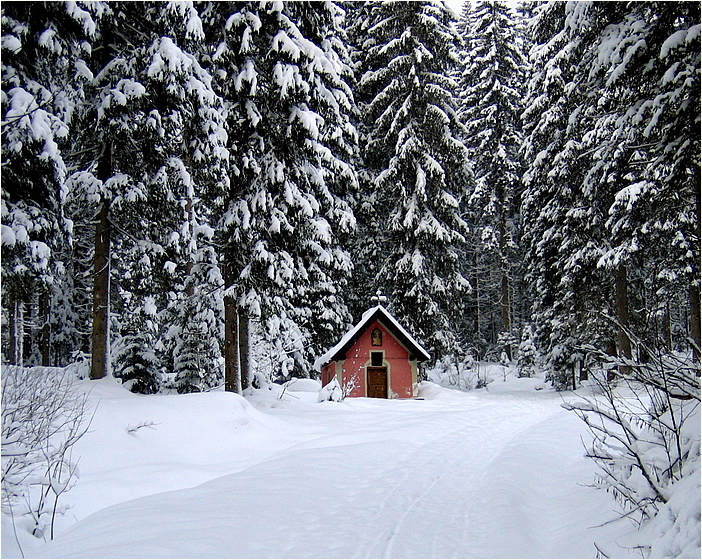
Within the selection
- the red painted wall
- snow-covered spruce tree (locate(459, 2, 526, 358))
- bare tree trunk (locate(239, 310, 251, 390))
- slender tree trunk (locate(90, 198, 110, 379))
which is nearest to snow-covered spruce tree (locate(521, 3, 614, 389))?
the red painted wall

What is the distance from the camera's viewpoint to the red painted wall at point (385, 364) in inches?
892

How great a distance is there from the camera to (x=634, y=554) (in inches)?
172

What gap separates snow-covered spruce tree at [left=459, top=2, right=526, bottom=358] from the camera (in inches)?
1271

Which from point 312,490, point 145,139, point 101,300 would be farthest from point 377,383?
point 312,490

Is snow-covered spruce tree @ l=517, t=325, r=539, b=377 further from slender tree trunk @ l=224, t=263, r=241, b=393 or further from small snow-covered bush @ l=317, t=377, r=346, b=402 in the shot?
slender tree trunk @ l=224, t=263, r=241, b=393

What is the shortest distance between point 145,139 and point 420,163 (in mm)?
15003

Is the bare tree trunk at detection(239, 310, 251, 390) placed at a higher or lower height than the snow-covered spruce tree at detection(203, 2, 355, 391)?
lower

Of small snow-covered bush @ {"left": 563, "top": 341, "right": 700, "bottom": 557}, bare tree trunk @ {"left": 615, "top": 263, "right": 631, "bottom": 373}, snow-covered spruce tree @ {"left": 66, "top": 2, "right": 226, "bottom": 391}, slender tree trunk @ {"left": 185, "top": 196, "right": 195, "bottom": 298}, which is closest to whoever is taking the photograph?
small snow-covered bush @ {"left": 563, "top": 341, "right": 700, "bottom": 557}

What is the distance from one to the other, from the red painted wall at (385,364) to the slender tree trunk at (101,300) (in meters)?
12.2

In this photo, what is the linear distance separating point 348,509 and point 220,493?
5.35 feet

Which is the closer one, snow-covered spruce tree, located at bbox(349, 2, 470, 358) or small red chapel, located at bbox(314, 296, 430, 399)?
small red chapel, located at bbox(314, 296, 430, 399)

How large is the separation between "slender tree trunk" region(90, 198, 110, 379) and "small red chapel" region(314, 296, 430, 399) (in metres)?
11.9

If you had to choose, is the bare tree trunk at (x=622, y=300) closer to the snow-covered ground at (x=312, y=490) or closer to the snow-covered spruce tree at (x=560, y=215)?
the snow-covered spruce tree at (x=560, y=215)

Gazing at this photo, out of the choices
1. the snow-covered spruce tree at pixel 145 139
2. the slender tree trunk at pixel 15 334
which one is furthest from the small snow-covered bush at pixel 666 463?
the slender tree trunk at pixel 15 334
